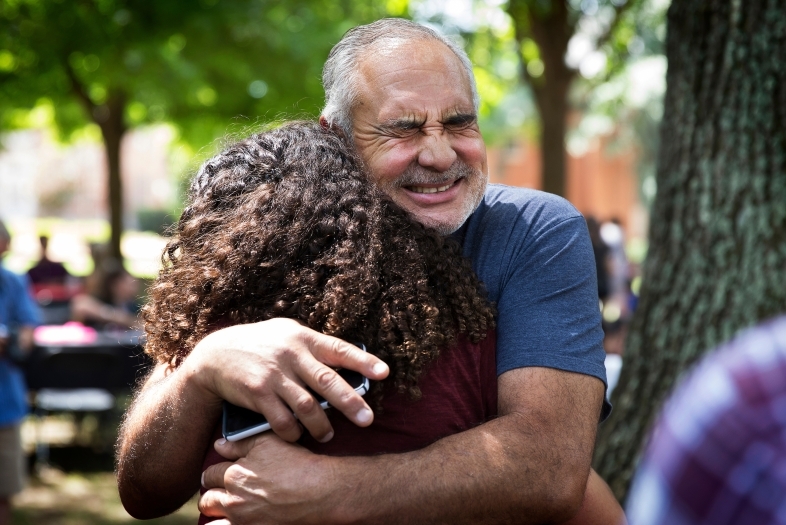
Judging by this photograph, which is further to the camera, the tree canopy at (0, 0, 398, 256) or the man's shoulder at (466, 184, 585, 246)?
the tree canopy at (0, 0, 398, 256)

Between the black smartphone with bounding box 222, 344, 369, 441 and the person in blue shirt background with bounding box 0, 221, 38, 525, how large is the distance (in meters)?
4.49

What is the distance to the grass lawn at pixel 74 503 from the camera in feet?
22.6

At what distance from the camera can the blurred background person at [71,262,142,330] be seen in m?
9.12

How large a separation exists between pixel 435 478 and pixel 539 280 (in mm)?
500

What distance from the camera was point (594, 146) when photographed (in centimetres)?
5069

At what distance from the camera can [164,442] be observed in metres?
1.83

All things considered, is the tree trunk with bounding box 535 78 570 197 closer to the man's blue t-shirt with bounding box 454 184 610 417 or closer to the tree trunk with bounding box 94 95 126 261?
the tree trunk with bounding box 94 95 126 261

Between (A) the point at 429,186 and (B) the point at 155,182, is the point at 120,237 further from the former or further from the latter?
(B) the point at 155,182

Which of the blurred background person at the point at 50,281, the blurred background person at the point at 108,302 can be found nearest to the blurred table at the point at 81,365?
the blurred background person at the point at 108,302

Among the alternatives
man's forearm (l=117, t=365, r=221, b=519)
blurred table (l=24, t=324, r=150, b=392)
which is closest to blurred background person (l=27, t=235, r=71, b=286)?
blurred table (l=24, t=324, r=150, b=392)

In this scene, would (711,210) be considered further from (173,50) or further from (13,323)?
(173,50)

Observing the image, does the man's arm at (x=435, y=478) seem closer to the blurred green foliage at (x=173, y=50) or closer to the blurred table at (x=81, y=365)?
the blurred table at (x=81, y=365)

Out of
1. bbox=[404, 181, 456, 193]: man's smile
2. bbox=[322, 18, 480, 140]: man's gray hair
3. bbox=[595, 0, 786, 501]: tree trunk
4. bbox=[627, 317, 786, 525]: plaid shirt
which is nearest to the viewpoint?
bbox=[627, 317, 786, 525]: plaid shirt

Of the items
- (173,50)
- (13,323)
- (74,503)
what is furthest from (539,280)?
(173,50)
